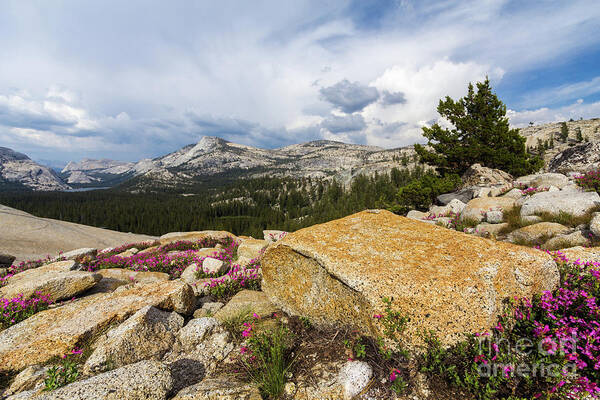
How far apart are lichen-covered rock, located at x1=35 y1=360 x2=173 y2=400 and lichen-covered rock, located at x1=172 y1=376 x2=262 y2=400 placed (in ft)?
0.88

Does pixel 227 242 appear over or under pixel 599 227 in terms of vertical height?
under

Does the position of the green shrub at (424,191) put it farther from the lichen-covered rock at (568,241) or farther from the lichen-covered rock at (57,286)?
the lichen-covered rock at (57,286)

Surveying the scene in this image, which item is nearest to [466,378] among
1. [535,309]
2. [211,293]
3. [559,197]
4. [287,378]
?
[535,309]

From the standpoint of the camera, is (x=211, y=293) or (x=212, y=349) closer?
(x=212, y=349)

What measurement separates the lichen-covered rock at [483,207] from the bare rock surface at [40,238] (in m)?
27.2

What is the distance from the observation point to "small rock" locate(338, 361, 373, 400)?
306 centimetres

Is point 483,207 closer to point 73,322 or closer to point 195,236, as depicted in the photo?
point 73,322

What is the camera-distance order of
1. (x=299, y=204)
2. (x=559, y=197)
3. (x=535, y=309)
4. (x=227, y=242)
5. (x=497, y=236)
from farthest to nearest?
(x=299, y=204)
(x=227, y=242)
(x=559, y=197)
(x=497, y=236)
(x=535, y=309)

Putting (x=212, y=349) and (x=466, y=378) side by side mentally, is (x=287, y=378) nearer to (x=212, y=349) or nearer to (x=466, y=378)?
(x=212, y=349)

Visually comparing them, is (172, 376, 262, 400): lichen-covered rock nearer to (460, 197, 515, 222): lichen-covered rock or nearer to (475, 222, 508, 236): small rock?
(475, 222, 508, 236): small rock

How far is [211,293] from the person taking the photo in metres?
6.82

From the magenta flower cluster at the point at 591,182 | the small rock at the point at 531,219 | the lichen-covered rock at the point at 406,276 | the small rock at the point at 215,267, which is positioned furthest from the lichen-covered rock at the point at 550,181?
the small rock at the point at 215,267

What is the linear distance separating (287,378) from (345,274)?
5.84ft

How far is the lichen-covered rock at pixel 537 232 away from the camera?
7512 mm
